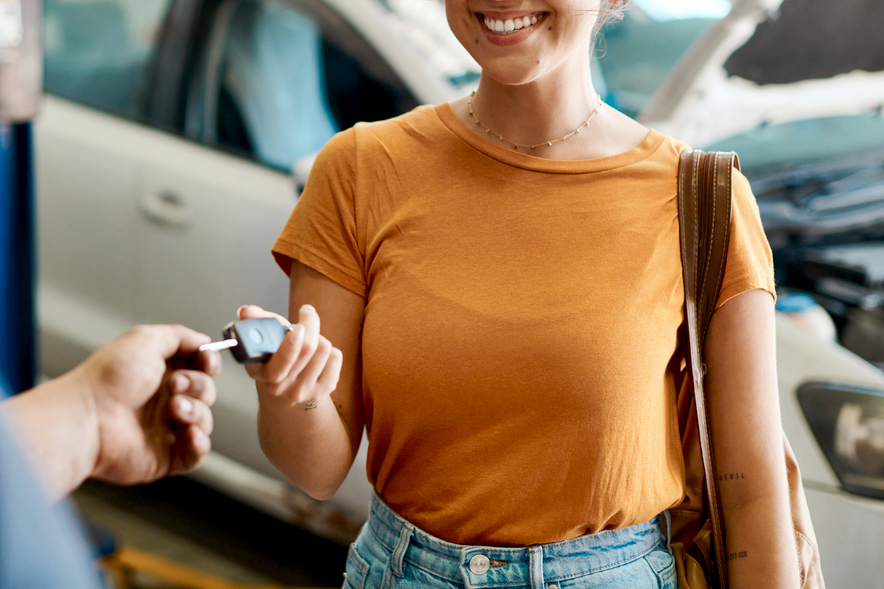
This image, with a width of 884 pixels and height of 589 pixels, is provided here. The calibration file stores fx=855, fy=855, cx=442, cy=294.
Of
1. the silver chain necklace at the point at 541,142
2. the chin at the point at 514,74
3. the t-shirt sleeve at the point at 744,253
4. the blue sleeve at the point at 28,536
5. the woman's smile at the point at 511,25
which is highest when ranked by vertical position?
the woman's smile at the point at 511,25

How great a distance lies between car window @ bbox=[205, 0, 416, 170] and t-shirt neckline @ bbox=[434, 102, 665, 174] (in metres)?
1.21

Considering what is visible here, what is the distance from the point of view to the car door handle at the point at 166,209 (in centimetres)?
246

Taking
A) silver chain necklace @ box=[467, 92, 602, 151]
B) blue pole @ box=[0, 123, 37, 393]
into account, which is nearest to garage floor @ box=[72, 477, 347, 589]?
blue pole @ box=[0, 123, 37, 393]

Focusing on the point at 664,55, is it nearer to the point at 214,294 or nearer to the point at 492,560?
the point at 214,294

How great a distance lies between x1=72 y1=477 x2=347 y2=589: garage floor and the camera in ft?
8.78

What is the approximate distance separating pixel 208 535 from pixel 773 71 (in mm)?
2290

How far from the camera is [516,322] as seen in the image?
3.69 ft

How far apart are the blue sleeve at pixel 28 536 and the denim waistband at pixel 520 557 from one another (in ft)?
2.47

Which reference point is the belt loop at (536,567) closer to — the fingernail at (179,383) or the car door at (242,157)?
the fingernail at (179,383)

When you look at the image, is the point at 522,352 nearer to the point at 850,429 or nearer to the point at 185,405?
the point at 185,405

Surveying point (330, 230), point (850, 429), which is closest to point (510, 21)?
point (330, 230)

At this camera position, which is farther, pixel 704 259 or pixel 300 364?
pixel 704 259

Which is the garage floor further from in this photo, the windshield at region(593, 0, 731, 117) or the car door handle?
the windshield at region(593, 0, 731, 117)

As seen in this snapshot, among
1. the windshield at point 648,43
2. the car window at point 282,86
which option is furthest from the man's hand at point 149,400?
the windshield at point 648,43
